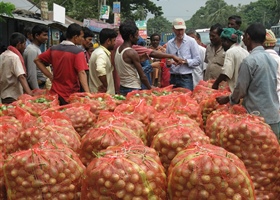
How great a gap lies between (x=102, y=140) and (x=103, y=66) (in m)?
3.22

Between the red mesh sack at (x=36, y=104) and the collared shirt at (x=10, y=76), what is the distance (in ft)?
5.63

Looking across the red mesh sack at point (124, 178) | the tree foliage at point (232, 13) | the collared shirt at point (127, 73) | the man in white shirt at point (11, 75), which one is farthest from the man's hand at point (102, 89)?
the tree foliage at point (232, 13)

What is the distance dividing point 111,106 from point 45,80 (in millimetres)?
3441

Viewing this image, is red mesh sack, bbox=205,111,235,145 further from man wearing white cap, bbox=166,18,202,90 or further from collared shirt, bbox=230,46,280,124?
man wearing white cap, bbox=166,18,202,90

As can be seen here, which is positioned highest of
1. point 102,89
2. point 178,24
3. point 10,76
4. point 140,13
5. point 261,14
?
point 261,14

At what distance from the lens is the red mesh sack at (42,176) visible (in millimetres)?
1905

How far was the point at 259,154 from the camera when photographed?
227cm

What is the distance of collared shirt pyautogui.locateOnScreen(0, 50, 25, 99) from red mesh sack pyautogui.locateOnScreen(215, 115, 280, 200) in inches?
155

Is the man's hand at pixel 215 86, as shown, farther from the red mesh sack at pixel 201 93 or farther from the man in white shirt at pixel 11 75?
the man in white shirt at pixel 11 75

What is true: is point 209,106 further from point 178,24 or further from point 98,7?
point 98,7

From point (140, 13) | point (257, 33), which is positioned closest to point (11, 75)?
point (257, 33)

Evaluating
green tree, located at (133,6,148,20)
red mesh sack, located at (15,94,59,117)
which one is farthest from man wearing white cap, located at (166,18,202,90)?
green tree, located at (133,6,148,20)

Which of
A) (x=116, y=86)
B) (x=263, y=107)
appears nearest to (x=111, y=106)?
(x=263, y=107)

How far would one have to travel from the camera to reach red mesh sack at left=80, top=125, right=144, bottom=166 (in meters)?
2.24
